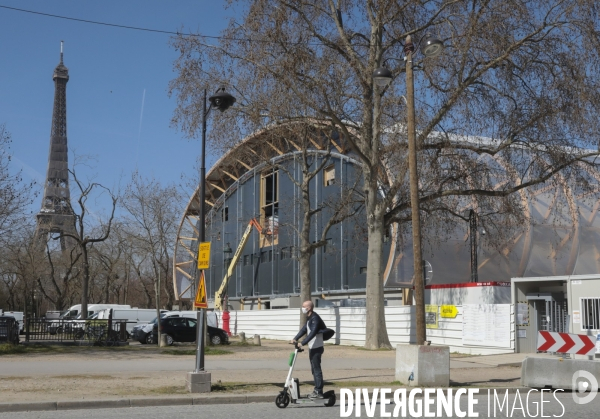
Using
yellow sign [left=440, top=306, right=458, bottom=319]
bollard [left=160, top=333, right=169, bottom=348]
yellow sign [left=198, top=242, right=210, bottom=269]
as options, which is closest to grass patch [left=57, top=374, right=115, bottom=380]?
yellow sign [left=198, top=242, right=210, bottom=269]

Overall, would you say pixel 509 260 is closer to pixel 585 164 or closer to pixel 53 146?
pixel 585 164

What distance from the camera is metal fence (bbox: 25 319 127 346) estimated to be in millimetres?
30578

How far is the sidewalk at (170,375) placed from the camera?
43.5 ft

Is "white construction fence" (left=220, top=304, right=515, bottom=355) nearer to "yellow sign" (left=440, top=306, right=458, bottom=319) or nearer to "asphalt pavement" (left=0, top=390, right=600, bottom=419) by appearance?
"yellow sign" (left=440, top=306, right=458, bottom=319)

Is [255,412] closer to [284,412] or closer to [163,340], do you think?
[284,412]

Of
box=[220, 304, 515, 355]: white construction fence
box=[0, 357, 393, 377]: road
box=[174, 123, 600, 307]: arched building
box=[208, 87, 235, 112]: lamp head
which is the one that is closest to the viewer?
box=[208, 87, 235, 112]: lamp head

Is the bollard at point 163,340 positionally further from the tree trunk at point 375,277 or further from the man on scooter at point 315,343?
the man on scooter at point 315,343

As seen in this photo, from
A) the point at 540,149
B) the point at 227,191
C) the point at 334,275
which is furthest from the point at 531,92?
the point at 227,191

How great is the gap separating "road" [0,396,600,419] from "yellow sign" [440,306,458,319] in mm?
15458

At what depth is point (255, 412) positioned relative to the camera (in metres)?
11.9

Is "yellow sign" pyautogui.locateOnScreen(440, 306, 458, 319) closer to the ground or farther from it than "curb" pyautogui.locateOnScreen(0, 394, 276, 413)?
farther from it

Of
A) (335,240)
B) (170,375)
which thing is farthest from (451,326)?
(335,240)

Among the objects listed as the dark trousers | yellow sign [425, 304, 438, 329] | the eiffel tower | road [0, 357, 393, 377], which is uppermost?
the eiffel tower

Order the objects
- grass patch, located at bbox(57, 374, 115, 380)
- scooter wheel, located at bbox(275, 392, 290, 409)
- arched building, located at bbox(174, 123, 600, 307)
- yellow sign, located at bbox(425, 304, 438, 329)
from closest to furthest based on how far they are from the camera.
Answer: scooter wheel, located at bbox(275, 392, 290, 409)
grass patch, located at bbox(57, 374, 115, 380)
yellow sign, located at bbox(425, 304, 438, 329)
arched building, located at bbox(174, 123, 600, 307)
